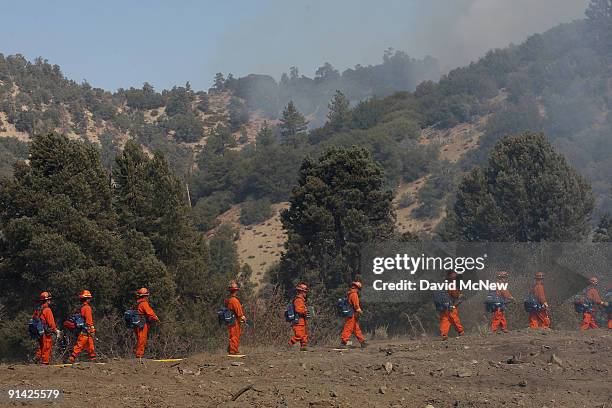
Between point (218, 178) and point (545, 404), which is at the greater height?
point (218, 178)

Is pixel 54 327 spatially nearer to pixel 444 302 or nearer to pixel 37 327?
pixel 37 327

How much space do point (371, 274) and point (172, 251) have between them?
27.5ft

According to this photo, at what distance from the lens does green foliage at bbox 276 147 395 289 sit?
34.1 metres

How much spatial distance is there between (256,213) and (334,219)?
134 feet

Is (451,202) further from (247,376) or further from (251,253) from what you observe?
(247,376)

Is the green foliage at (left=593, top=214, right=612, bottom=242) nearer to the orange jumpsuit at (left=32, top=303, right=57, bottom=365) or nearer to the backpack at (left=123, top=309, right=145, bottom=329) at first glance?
the backpack at (left=123, top=309, right=145, bottom=329)

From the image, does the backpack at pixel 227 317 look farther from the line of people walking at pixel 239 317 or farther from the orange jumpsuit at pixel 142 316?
the orange jumpsuit at pixel 142 316

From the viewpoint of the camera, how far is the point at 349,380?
45.1 feet

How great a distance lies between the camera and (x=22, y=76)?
101500 millimetres

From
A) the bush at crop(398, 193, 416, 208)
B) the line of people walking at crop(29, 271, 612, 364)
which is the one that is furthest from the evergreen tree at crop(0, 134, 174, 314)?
the bush at crop(398, 193, 416, 208)

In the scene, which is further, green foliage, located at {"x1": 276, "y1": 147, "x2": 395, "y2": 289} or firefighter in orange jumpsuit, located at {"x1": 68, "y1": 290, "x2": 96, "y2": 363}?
green foliage, located at {"x1": 276, "y1": 147, "x2": 395, "y2": 289}

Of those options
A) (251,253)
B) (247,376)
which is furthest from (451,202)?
(247,376)

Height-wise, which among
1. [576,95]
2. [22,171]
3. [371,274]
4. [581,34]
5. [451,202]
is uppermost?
[581,34]

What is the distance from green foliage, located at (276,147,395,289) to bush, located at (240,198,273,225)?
39.2 meters
